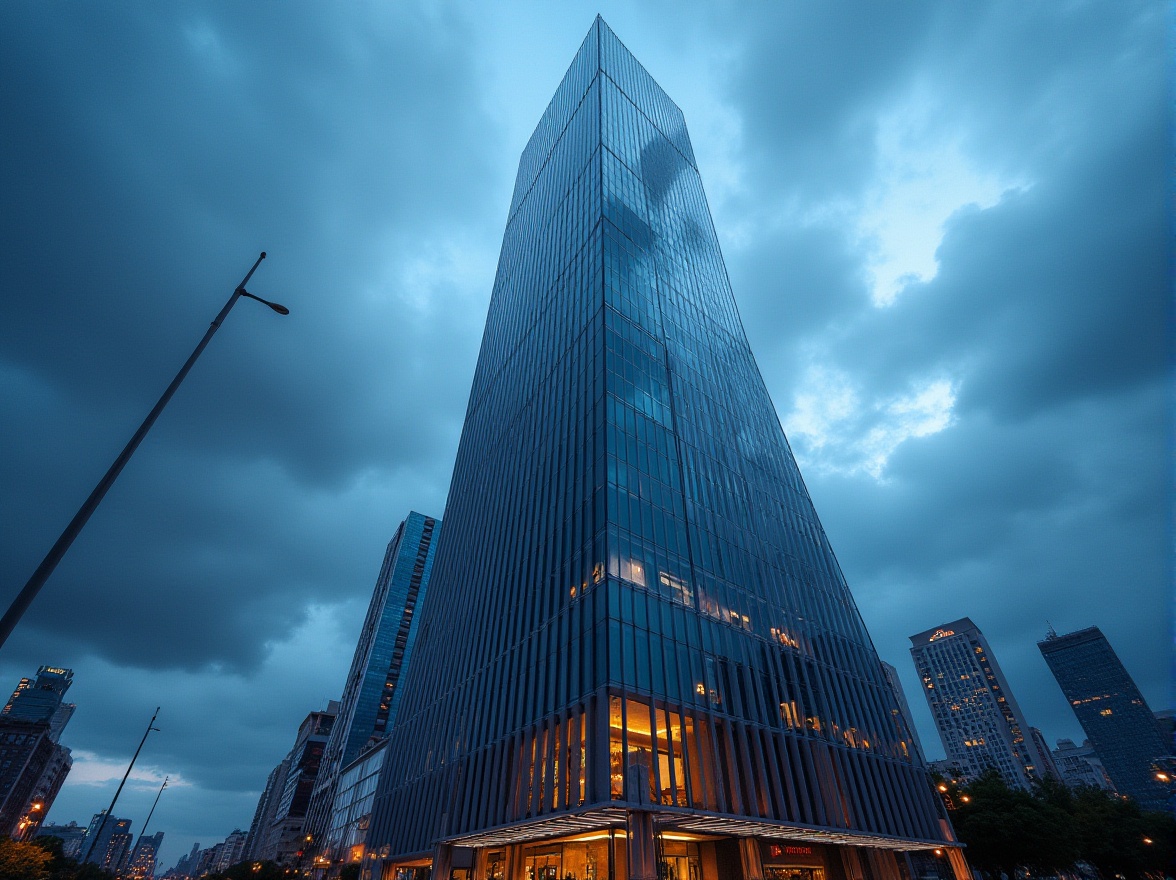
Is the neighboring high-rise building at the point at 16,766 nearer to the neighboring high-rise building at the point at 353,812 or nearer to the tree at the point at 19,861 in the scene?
the neighboring high-rise building at the point at 353,812

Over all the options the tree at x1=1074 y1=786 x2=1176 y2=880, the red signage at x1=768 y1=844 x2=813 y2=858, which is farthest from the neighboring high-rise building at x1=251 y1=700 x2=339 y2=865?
the tree at x1=1074 y1=786 x2=1176 y2=880

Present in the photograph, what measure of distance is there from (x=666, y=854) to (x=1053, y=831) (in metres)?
40.4

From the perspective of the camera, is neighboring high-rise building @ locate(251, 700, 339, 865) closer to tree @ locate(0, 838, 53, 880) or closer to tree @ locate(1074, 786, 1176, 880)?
tree @ locate(0, 838, 53, 880)

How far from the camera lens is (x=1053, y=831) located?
152 feet

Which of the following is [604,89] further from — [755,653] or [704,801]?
[704,801]

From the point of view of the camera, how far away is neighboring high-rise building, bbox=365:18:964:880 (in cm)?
2864

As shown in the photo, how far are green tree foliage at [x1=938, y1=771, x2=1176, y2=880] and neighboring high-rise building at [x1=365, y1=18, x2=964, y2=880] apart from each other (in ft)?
48.2

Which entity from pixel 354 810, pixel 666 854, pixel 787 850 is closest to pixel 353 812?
pixel 354 810

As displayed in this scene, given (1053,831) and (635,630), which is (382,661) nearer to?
(635,630)

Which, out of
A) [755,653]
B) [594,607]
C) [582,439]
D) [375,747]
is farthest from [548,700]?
[375,747]

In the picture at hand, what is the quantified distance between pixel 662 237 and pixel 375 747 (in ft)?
256

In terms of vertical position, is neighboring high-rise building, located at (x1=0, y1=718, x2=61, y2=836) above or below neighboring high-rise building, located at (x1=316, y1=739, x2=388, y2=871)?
above

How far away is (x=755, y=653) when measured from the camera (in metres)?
36.6

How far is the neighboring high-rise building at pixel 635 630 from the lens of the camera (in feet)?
94.0
